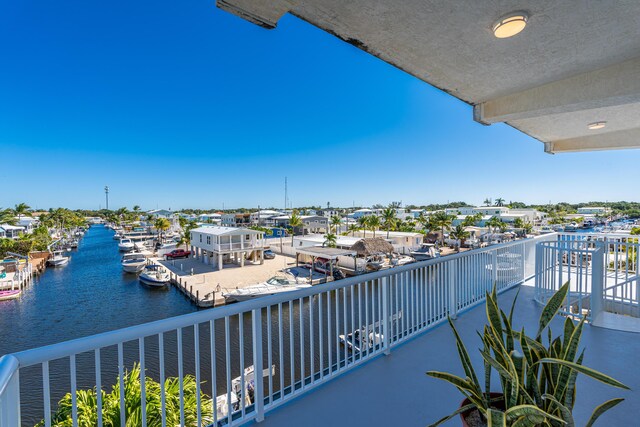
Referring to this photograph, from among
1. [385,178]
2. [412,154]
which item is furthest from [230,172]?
[412,154]

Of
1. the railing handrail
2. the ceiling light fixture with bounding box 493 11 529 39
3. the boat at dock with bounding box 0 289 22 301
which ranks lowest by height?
the boat at dock with bounding box 0 289 22 301

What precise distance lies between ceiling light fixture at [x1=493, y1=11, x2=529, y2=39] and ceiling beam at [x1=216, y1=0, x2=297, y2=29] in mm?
1441

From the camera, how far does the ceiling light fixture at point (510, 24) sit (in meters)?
1.95

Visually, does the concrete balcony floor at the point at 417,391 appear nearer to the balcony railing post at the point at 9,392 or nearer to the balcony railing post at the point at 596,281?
the balcony railing post at the point at 596,281

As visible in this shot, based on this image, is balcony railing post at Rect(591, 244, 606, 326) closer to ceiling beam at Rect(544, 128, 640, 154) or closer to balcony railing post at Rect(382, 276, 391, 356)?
balcony railing post at Rect(382, 276, 391, 356)

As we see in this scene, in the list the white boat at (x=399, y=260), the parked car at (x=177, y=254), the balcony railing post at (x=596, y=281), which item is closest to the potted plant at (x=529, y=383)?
the balcony railing post at (x=596, y=281)

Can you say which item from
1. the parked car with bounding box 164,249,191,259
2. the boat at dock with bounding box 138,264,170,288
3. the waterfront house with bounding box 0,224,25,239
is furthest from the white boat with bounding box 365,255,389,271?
the waterfront house with bounding box 0,224,25,239

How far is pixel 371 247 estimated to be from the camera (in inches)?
839

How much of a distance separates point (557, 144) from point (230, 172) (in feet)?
156

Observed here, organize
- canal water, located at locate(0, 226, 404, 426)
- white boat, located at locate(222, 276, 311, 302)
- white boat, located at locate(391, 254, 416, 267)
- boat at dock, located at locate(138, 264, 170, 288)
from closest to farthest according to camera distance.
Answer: canal water, located at locate(0, 226, 404, 426), white boat, located at locate(222, 276, 311, 302), boat at dock, located at locate(138, 264, 170, 288), white boat, located at locate(391, 254, 416, 267)

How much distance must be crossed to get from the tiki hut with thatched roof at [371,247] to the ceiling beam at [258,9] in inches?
779

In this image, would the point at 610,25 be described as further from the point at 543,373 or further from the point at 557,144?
the point at 557,144

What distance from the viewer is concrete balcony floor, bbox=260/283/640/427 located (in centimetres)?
187

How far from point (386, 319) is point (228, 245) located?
20759 mm
